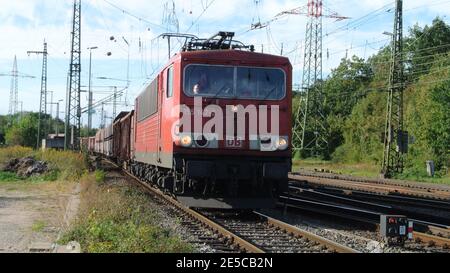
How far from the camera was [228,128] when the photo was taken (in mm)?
11977

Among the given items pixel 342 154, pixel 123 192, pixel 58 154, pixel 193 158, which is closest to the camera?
pixel 193 158

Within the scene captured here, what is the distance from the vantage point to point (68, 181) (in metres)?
23.3

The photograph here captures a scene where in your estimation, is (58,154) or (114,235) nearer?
(114,235)

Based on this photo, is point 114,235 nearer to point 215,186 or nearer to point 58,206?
point 215,186

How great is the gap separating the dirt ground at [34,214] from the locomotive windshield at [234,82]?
147 inches

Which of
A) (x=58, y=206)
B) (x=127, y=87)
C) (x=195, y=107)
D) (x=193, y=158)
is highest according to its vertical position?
(x=127, y=87)

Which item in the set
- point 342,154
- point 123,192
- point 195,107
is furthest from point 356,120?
point 195,107

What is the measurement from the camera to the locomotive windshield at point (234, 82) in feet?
39.7

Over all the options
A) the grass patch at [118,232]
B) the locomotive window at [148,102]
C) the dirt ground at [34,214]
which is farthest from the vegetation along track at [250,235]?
the locomotive window at [148,102]

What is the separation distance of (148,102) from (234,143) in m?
5.41

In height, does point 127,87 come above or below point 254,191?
above

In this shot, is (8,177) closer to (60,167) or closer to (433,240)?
(60,167)

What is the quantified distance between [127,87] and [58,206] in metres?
27.4
